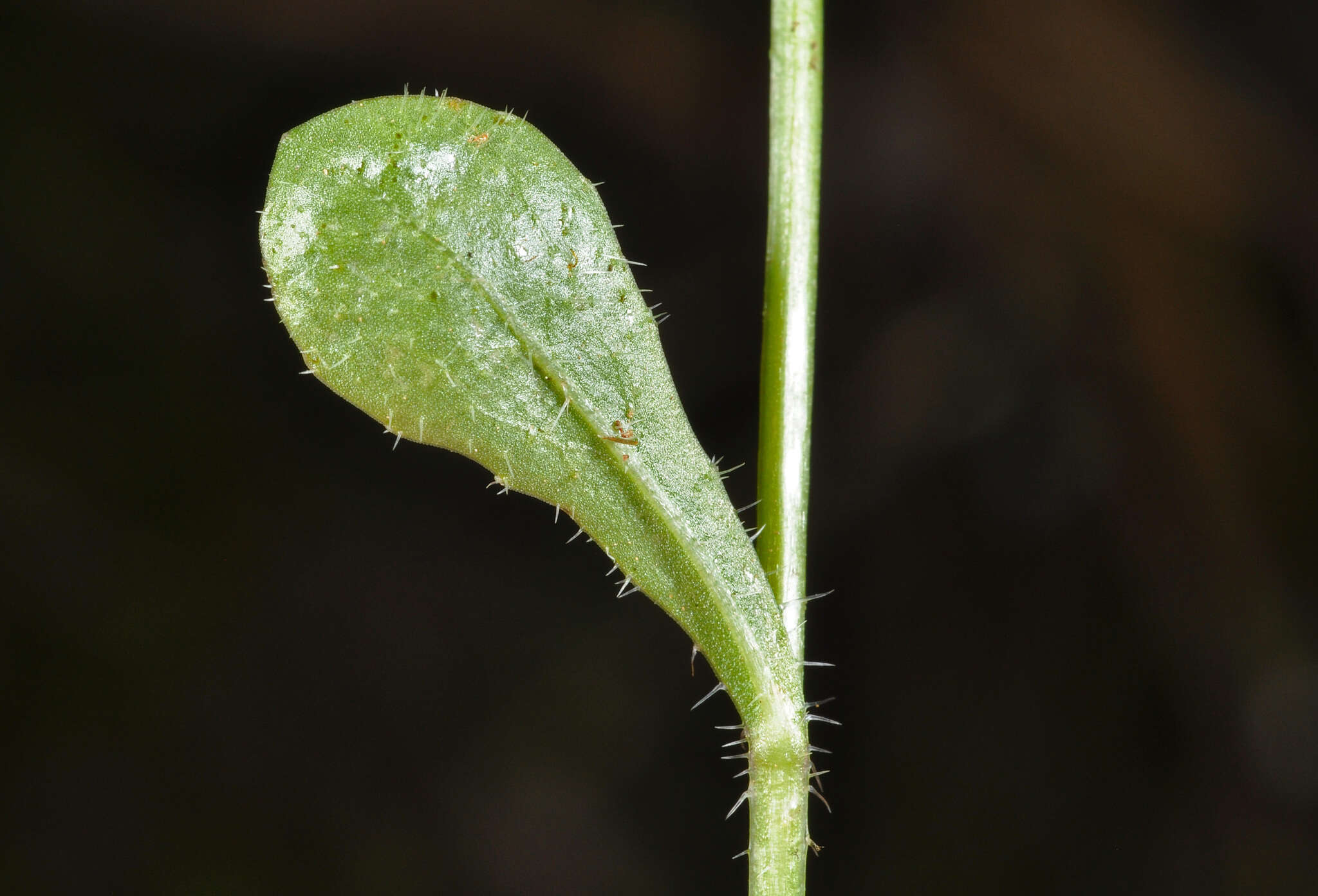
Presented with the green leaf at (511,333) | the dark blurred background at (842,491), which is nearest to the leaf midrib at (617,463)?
the green leaf at (511,333)

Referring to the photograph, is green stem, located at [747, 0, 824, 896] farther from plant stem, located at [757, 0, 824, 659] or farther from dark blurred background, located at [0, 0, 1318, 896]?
dark blurred background, located at [0, 0, 1318, 896]

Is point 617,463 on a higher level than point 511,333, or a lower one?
lower

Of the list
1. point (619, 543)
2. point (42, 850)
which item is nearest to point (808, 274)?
point (619, 543)

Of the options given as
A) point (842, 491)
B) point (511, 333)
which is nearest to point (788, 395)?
point (511, 333)

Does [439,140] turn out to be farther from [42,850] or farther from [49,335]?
[42,850]

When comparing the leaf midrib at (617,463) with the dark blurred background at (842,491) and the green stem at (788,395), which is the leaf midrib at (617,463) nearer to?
the green stem at (788,395)

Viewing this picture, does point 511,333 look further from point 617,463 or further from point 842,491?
point 842,491
